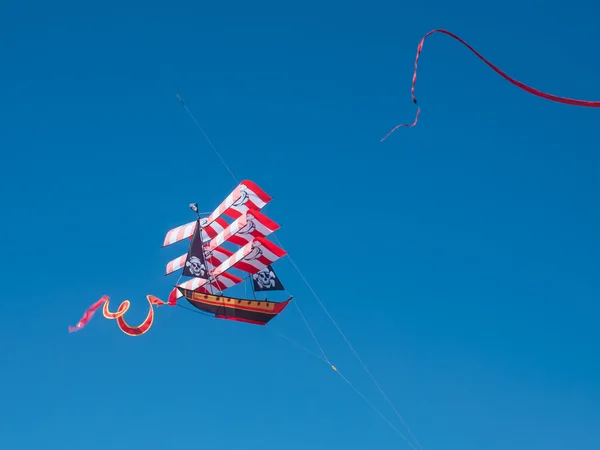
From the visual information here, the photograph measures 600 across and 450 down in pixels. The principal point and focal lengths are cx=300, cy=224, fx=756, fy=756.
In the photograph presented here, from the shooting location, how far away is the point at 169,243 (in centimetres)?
5038

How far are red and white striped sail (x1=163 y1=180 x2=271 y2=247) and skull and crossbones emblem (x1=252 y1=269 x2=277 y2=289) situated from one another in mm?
3905

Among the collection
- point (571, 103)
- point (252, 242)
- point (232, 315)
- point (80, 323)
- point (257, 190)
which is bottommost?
point (571, 103)

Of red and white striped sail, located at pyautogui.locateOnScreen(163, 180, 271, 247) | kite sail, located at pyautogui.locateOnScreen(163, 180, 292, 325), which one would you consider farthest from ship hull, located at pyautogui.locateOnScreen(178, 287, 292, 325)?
red and white striped sail, located at pyautogui.locateOnScreen(163, 180, 271, 247)

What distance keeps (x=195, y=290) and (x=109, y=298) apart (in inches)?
207

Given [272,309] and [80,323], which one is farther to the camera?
[272,309]

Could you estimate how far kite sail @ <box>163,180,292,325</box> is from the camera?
45.4 m

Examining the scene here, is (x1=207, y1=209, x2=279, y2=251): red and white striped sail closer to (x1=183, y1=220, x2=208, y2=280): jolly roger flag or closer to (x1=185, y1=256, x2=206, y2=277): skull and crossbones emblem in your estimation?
(x1=183, y1=220, x2=208, y2=280): jolly roger flag

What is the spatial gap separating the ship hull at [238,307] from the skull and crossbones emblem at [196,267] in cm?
115

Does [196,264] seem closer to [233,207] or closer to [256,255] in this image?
[256,255]

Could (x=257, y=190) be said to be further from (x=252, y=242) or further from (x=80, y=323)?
(x=80, y=323)

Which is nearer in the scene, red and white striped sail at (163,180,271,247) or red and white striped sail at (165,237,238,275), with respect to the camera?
red and white striped sail at (163,180,271,247)

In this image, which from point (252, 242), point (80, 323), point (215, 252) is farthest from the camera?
point (215, 252)

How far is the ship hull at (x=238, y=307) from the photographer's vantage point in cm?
4538

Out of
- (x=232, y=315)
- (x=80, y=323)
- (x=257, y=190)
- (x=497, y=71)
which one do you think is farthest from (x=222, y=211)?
(x=497, y=71)
